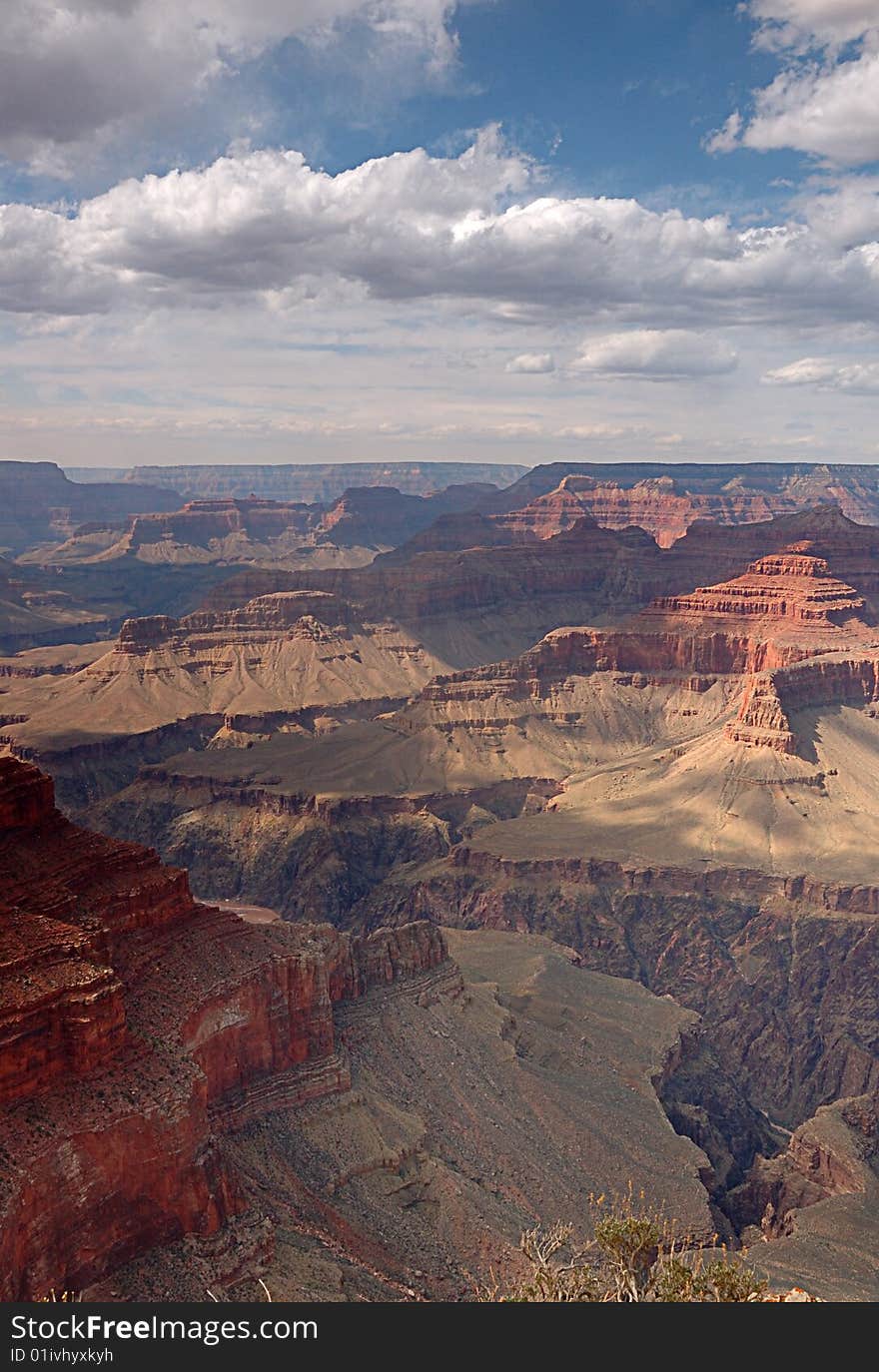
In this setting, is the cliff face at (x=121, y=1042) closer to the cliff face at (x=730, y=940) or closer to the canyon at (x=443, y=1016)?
the canyon at (x=443, y=1016)

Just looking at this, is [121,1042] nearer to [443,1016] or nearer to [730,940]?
[443,1016]

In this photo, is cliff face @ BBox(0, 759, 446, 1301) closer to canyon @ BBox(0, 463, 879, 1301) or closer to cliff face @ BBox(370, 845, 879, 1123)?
canyon @ BBox(0, 463, 879, 1301)

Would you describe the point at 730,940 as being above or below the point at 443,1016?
below

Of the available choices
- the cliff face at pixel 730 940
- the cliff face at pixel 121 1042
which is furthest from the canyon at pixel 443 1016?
the cliff face at pixel 730 940

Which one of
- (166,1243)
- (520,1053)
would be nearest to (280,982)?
(166,1243)

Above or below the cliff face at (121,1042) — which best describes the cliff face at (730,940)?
below

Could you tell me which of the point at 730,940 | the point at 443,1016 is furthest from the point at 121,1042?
the point at 730,940

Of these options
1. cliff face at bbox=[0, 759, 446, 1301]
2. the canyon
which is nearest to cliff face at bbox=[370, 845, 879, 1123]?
the canyon

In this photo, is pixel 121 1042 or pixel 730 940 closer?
pixel 121 1042

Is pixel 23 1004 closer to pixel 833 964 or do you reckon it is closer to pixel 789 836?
pixel 833 964
